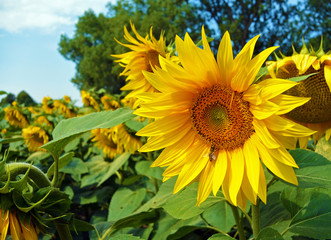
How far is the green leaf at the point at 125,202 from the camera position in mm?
1875

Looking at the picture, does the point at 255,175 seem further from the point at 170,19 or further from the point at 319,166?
the point at 170,19

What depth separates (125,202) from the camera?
2016mm

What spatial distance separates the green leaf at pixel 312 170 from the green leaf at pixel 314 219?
0.17 ft

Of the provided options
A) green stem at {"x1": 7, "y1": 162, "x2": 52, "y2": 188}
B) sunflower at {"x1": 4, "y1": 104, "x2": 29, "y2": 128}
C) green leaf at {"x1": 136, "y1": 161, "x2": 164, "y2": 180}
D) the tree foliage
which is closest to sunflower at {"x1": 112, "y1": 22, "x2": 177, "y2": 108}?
green leaf at {"x1": 136, "y1": 161, "x2": 164, "y2": 180}

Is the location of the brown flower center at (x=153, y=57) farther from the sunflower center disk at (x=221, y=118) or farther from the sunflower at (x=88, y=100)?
the sunflower at (x=88, y=100)

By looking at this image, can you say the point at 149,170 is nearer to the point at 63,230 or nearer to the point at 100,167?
the point at 100,167

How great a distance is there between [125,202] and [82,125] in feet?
3.69

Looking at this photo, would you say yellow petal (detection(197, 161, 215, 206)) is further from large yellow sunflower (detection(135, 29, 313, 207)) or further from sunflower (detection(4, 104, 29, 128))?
sunflower (detection(4, 104, 29, 128))

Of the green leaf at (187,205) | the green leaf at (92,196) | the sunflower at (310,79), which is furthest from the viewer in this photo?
the green leaf at (92,196)

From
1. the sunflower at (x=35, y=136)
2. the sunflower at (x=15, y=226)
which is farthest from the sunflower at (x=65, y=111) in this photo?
the sunflower at (x=15, y=226)

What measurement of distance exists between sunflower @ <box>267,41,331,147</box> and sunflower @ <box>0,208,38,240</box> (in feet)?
2.94

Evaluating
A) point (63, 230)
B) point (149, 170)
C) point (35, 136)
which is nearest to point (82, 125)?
point (63, 230)

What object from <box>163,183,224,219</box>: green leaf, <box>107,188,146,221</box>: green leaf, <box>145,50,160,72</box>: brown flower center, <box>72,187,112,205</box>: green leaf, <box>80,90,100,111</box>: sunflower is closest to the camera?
<box>163,183,224,219</box>: green leaf

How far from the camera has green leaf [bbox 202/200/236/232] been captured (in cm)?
124
